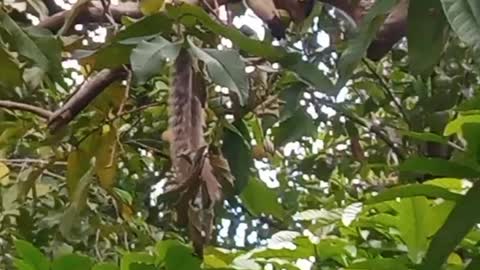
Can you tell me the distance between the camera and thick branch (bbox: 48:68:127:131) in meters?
Result: 1.34

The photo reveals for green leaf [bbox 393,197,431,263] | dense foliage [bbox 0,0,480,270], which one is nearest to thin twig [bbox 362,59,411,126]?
dense foliage [bbox 0,0,480,270]

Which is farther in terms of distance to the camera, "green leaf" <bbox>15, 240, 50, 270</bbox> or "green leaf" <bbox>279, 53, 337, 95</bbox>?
"green leaf" <bbox>279, 53, 337, 95</bbox>

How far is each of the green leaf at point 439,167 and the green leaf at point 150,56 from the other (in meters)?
0.29

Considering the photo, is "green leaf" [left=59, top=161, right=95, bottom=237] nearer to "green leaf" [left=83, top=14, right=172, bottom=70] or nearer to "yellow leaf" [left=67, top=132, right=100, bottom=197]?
"yellow leaf" [left=67, top=132, right=100, bottom=197]

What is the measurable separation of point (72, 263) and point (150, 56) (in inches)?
7.5

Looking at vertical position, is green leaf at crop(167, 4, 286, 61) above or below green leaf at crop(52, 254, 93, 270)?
above

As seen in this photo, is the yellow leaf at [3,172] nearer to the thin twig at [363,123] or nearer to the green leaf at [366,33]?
the thin twig at [363,123]

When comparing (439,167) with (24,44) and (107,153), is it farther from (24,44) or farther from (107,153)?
(107,153)

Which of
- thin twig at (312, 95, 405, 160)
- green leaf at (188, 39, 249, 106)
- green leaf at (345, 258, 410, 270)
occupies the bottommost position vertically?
thin twig at (312, 95, 405, 160)

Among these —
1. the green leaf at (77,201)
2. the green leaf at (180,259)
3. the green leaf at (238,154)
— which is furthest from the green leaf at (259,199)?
the green leaf at (180,259)

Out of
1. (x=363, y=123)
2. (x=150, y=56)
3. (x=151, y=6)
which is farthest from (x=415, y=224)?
(x=363, y=123)

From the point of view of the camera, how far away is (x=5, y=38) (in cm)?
118

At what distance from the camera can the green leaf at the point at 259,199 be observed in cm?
141

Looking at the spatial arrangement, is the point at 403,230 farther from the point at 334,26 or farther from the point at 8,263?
the point at 8,263
